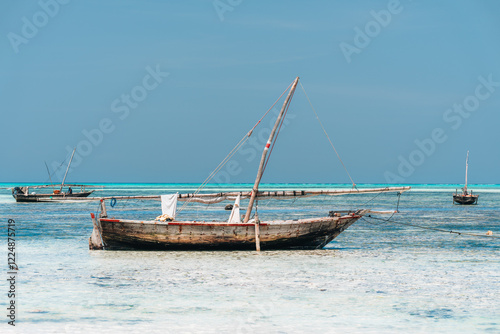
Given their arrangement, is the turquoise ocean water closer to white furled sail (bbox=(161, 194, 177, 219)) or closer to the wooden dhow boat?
the wooden dhow boat

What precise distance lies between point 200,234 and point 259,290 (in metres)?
7.49

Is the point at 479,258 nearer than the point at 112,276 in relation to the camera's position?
No

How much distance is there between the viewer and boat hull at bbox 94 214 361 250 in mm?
23516

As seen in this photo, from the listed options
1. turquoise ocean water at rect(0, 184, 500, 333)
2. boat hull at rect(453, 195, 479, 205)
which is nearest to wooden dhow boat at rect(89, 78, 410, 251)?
turquoise ocean water at rect(0, 184, 500, 333)

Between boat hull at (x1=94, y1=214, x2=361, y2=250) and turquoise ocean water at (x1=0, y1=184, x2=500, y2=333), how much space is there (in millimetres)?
401

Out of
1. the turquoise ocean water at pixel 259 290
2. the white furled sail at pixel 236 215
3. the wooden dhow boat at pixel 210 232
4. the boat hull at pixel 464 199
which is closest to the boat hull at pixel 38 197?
the boat hull at pixel 464 199

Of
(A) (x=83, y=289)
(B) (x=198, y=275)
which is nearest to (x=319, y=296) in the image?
(B) (x=198, y=275)

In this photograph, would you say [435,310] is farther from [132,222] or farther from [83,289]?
[132,222]

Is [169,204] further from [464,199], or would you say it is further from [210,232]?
[464,199]

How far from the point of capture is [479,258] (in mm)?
23109

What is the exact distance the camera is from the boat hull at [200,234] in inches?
926

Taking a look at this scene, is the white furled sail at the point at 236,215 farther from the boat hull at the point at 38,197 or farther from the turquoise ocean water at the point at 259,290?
the boat hull at the point at 38,197

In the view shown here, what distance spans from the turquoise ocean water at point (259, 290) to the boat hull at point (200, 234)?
401mm

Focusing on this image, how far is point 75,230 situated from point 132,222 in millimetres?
13870
